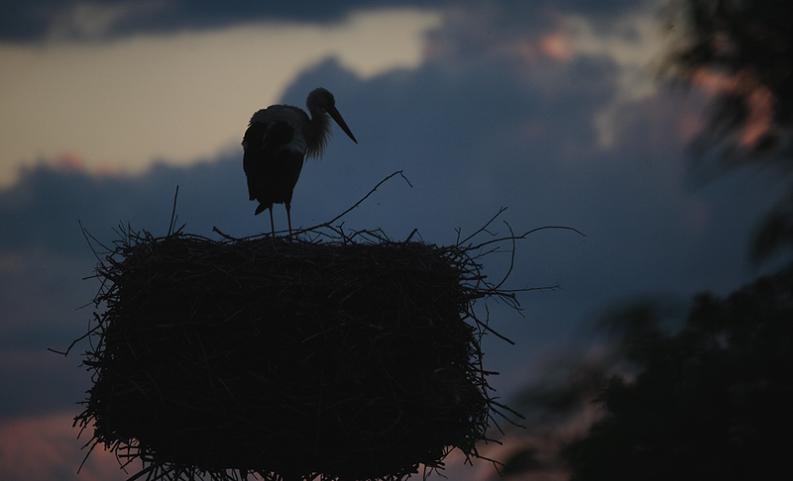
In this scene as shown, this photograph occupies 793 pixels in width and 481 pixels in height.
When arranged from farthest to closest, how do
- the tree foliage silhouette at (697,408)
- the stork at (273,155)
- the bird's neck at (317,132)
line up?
1. the bird's neck at (317,132)
2. the stork at (273,155)
3. the tree foliage silhouette at (697,408)

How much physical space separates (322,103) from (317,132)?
0.49 metres

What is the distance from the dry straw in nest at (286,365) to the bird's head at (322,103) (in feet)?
15.6

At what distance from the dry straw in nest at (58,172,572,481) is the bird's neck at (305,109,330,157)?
14.1 ft

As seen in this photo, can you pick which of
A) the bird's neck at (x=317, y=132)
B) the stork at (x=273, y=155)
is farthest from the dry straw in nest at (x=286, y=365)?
the bird's neck at (x=317, y=132)

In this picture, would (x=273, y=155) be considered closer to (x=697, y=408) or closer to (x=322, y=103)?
(x=322, y=103)

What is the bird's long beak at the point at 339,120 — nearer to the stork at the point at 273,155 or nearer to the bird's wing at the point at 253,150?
the stork at the point at 273,155

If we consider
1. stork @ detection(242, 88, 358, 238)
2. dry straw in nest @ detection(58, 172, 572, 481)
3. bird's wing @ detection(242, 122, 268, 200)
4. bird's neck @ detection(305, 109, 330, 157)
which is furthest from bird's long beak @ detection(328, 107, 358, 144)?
dry straw in nest @ detection(58, 172, 572, 481)

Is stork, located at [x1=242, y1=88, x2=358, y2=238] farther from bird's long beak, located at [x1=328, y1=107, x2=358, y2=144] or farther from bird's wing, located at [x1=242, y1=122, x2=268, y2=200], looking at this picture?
bird's long beak, located at [x1=328, y1=107, x2=358, y2=144]

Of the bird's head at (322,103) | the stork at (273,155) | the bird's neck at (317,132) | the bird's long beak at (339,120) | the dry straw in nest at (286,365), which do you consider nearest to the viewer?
the dry straw in nest at (286,365)

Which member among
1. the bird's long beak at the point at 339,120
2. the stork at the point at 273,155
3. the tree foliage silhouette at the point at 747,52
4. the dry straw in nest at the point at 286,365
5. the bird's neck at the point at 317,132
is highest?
the bird's long beak at the point at 339,120

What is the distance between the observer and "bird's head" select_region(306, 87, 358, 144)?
11.1 meters

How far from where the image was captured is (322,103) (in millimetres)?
11148

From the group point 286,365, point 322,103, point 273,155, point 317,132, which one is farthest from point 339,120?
point 286,365

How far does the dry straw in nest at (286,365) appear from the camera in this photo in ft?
19.6
